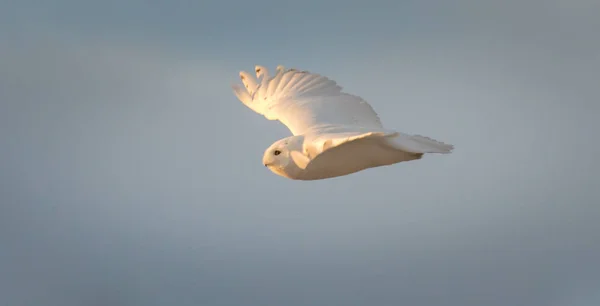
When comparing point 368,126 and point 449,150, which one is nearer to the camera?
point 449,150

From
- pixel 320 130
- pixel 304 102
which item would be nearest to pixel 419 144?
pixel 320 130

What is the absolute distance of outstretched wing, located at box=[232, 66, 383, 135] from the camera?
21297 millimetres

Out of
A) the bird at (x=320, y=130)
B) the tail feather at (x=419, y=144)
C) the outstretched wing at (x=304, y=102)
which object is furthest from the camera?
the outstretched wing at (x=304, y=102)

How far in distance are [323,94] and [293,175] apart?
13.0ft

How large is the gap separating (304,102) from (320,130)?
2.45 metres

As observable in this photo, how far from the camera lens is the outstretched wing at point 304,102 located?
69.9ft

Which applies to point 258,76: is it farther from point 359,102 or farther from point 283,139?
point 283,139

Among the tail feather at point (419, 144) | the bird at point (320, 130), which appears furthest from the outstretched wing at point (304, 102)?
the tail feather at point (419, 144)

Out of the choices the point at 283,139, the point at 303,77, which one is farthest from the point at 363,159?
the point at 303,77

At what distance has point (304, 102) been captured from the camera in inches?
879

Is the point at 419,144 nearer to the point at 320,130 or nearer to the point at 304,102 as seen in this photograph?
the point at 320,130

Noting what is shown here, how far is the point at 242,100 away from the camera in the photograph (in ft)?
78.0

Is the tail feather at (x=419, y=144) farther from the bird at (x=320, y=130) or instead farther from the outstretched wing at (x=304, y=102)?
the outstretched wing at (x=304, y=102)

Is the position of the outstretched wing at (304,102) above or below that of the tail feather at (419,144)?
above
